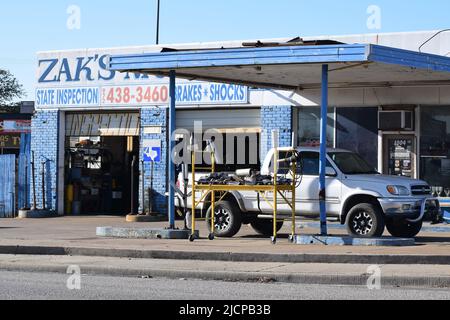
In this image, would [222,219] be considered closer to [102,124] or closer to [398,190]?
[398,190]

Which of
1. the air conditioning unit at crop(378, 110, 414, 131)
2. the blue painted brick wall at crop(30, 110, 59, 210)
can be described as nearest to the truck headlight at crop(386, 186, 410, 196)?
the air conditioning unit at crop(378, 110, 414, 131)

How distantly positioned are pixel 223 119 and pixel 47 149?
264 inches

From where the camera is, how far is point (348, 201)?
18.6 meters

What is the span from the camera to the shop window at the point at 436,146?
76.7ft

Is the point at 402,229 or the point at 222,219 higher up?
the point at 222,219

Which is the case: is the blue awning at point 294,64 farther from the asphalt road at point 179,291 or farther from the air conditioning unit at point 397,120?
the asphalt road at point 179,291

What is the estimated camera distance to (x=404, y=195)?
18109 millimetres

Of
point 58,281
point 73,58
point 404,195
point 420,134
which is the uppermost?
point 73,58

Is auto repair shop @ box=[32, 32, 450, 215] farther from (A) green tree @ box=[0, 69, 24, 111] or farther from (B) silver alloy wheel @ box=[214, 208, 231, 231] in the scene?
(A) green tree @ box=[0, 69, 24, 111]

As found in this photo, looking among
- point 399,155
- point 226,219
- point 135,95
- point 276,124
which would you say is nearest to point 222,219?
point 226,219
